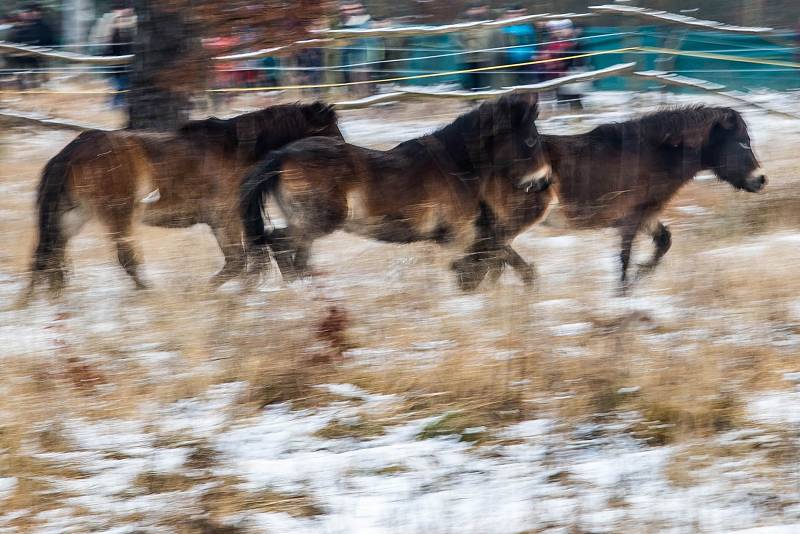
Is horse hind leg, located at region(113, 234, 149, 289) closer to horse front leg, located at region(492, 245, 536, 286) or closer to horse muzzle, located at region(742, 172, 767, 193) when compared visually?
horse front leg, located at region(492, 245, 536, 286)

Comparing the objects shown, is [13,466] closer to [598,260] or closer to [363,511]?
[363,511]

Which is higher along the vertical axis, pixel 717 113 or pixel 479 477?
pixel 717 113

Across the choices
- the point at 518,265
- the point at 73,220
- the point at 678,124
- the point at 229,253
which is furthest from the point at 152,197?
the point at 678,124

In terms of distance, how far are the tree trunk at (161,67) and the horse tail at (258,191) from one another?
2213 millimetres

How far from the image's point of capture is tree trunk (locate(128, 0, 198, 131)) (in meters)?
7.63

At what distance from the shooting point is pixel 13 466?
12.7ft

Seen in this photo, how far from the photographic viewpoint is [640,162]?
21.6ft

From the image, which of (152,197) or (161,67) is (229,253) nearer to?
(152,197)

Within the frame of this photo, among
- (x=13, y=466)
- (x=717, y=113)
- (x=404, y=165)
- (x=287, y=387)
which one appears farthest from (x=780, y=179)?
(x=13, y=466)

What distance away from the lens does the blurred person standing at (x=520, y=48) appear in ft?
37.3

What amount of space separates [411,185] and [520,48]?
6.02 metres

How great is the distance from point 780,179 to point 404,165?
15.2ft

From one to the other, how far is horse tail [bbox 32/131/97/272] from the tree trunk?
6.22ft

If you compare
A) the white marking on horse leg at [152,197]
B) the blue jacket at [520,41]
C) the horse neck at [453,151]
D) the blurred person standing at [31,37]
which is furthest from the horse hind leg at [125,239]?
the blurred person standing at [31,37]
